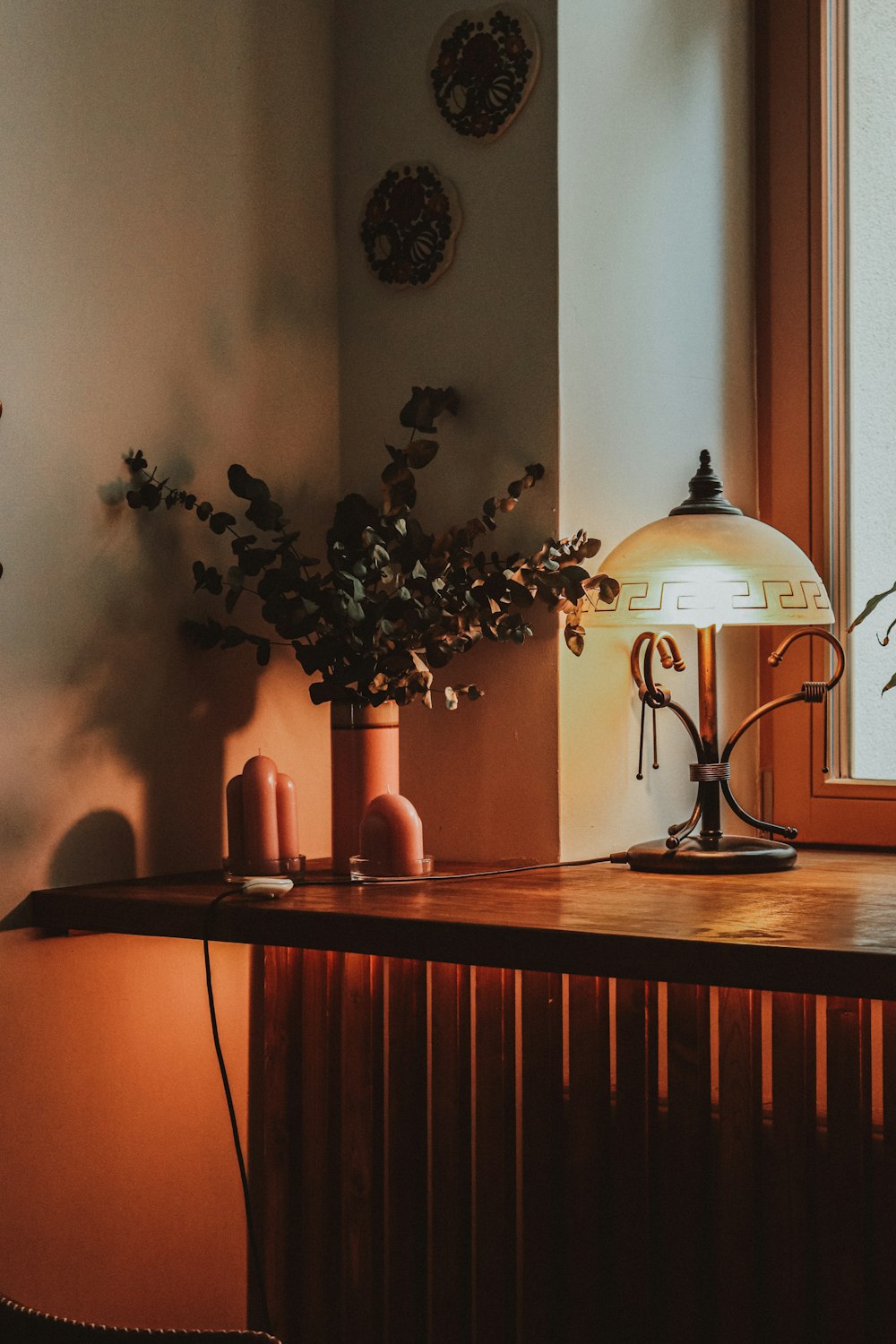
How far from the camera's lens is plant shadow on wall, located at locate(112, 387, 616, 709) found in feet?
5.89

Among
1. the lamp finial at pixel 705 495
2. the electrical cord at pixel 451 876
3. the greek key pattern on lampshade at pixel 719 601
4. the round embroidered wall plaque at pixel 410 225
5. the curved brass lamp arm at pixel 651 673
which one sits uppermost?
the round embroidered wall plaque at pixel 410 225

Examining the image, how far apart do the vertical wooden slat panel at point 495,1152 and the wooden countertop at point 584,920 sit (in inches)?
5.2

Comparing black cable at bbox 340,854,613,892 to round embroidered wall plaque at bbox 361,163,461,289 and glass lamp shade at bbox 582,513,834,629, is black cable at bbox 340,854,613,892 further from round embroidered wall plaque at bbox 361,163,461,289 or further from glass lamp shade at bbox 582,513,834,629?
round embroidered wall plaque at bbox 361,163,461,289

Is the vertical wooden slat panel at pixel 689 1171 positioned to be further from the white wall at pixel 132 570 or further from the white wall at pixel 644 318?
the white wall at pixel 132 570

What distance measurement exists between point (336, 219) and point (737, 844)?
1.09m

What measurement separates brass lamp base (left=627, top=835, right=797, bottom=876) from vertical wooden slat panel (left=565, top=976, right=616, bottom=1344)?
288 millimetres

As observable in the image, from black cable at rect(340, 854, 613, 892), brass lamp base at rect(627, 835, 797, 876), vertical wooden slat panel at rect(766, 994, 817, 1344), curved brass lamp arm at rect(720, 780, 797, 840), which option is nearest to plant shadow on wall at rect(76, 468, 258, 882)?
black cable at rect(340, 854, 613, 892)

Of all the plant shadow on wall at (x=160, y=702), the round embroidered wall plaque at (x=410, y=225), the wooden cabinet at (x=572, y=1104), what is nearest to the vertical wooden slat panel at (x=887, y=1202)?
the wooden cabinet at (x=572, y=1104)

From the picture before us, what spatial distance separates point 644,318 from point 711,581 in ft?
1.52

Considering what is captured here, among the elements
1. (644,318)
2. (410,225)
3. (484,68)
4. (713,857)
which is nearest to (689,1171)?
(713,857)

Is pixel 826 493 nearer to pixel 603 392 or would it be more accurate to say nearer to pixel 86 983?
pixel 603 392

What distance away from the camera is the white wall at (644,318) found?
1971 millimetres

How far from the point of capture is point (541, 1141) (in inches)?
63.9

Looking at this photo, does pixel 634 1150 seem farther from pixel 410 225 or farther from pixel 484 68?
pixel 484 68
